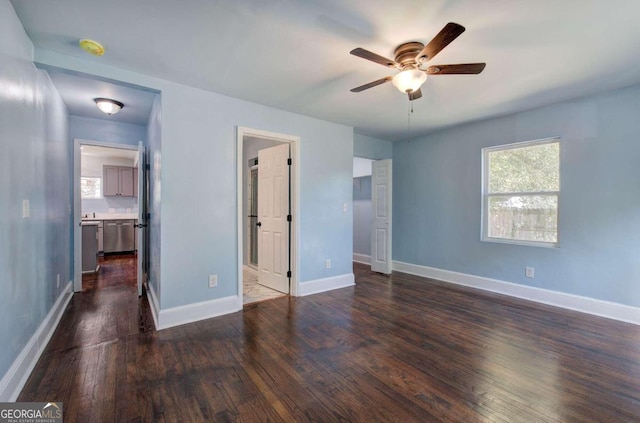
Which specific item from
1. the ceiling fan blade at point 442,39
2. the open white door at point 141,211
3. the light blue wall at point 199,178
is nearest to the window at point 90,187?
the open white door at point 141,211

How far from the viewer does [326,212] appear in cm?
430

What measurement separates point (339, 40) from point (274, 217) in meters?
2.66

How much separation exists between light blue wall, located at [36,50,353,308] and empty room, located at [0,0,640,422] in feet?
0.07

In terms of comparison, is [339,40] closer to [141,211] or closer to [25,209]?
[25,209]

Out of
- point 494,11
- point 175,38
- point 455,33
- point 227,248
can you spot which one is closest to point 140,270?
point 227,248

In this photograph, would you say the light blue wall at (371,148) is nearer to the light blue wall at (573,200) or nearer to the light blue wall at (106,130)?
the light blue wall at (573,200)

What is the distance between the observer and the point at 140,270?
401 centimetres

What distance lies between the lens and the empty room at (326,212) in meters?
1.85

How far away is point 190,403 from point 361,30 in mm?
2786

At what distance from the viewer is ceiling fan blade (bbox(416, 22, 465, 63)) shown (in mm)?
1638

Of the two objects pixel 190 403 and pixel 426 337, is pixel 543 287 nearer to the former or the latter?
pixel 426 337

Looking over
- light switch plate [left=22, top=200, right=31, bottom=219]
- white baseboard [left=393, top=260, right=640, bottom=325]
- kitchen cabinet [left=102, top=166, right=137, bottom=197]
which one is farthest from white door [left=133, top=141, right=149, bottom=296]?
white baseboard [left=393, top=260, right=640, bottom=325]

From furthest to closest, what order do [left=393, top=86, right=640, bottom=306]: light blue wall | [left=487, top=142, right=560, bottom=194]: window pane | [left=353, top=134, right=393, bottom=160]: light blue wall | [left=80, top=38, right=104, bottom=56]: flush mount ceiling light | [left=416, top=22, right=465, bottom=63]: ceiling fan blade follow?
1. [left=353, top=134, right=393, bottom=160]: light blue wall
2. [left=487, top=142, right=560, bottom=194]: window pane
3. [left=393, top=86, right=640, bottom=306]: light blue wall
4. [left=80, top=38, right=104, bottom=56]: flush mount ceiling light
5. [left=416, top=22, right=465, bottom=63]: ceiling fan blade

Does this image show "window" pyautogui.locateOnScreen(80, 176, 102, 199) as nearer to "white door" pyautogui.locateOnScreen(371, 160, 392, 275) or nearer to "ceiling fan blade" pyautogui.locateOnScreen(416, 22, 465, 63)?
"white door" pyautogui.locateOnScreen(371, 160, 392, 275)
